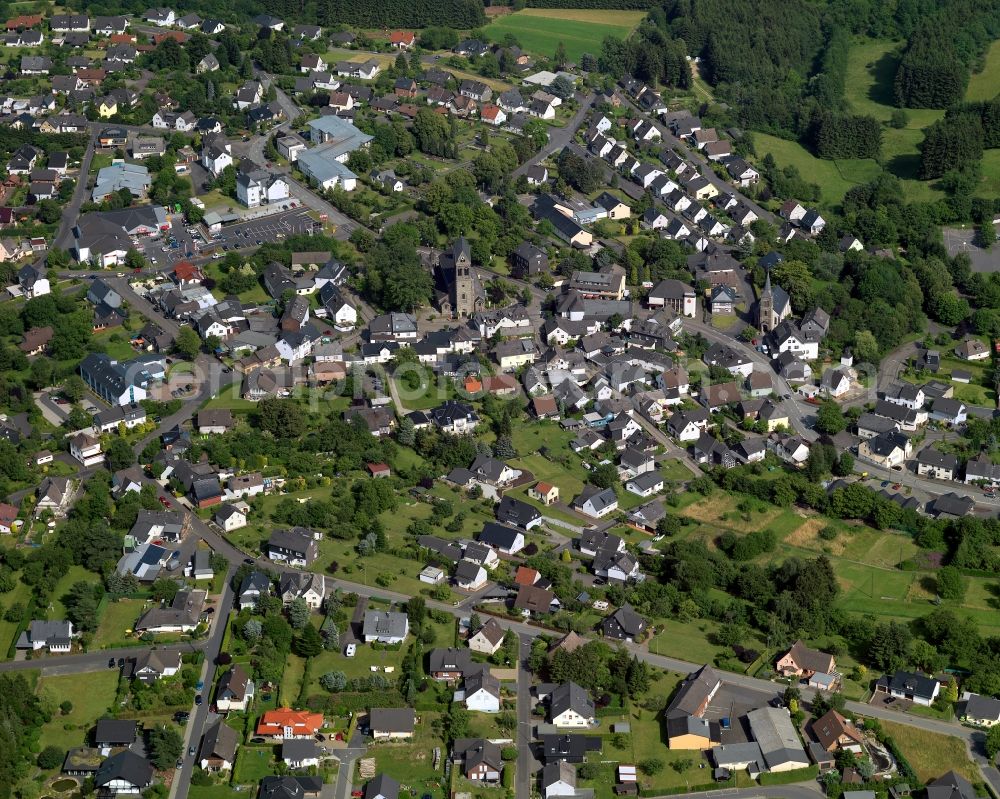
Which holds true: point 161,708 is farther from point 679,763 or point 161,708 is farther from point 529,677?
point 679,763

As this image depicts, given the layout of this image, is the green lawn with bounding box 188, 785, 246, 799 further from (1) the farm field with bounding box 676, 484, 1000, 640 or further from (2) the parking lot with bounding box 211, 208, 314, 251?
(2) the parking lot with bounding box 211, 208, 314, 251

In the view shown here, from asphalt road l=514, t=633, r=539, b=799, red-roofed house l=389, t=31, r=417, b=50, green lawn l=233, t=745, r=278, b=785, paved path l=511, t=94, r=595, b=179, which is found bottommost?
green lawn l=233, t=745, r=278, b=785

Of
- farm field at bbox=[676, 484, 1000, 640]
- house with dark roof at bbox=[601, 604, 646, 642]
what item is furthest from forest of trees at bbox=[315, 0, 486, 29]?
house with dark roof at bbox=[601, 604, 646, 642]

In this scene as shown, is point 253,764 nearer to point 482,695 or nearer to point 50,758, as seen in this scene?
point 50,758

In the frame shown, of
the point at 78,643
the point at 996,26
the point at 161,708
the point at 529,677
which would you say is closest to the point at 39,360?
the point at 78,643

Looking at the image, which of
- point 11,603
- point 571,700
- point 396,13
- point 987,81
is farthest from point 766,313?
point 396,13

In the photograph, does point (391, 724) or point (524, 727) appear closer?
point (391, 724)
